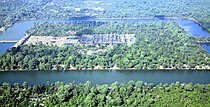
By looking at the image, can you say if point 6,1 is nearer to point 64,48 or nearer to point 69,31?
point 69,31

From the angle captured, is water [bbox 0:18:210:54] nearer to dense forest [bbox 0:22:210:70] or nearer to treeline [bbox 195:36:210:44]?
treeline [bbox 195:36:210:44]

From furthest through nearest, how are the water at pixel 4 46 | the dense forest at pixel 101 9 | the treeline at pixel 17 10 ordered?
the dense forest at pixel 101 9
the treeline at pixel 17 10
the water at pixel 4 46

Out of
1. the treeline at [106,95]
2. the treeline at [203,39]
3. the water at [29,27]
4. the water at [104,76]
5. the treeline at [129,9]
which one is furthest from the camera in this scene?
the treeline at [129,9]

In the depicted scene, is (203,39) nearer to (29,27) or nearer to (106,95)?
(106,95)

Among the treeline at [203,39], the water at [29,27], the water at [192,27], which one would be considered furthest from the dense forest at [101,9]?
the treeline at [203,39]

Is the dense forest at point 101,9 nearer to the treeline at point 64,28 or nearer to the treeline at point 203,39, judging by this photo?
the treeline at point 64,28

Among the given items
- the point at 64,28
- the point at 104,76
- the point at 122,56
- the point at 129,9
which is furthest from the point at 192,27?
the point at 104,76
